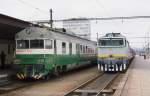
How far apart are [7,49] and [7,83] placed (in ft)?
29.5

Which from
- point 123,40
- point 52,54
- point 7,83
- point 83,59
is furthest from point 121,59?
point 7,83

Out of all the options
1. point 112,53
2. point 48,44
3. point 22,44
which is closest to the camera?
point 48,44

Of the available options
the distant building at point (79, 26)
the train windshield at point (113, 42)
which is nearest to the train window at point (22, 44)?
the train windshield at point (113, 42)

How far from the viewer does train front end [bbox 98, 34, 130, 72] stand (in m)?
28.5

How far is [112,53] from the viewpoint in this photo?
93.8 feet

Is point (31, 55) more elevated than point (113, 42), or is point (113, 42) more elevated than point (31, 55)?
point (113, 42)

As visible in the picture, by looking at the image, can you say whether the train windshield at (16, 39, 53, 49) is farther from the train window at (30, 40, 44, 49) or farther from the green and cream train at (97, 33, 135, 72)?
the green and cream train at (97, 33, 135, 72)

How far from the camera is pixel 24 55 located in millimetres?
20875

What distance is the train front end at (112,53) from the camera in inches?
1123

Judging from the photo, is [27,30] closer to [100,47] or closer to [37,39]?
[37,39]

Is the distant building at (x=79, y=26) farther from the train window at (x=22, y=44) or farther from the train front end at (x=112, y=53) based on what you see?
the train window at (x=22, y=44)

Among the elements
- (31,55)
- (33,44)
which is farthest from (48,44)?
(31,55)

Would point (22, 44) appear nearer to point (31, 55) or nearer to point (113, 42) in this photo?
point (31, 55)

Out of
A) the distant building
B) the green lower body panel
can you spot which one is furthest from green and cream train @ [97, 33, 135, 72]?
the distant building
